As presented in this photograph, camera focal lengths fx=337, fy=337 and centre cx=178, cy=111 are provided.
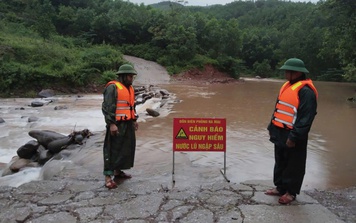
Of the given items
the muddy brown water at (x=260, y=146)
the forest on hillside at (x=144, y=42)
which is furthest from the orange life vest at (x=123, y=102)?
the forest on hillside at (x=144, y=42)

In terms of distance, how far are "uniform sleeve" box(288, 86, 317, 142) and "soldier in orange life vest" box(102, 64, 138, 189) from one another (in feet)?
7.47

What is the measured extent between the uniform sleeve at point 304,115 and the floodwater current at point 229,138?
1.77 metres

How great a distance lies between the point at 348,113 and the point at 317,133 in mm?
5509

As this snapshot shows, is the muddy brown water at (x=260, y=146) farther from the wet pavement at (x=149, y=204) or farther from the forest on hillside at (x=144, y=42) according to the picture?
the forest on hillside at (x=144, y=42)

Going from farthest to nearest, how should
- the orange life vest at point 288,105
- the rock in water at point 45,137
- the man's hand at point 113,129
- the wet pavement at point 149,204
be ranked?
the rock in water at point 45,137
the man's hand at point 113,129
the orange life vest at point 288,105
the wet pavement at point 149,204

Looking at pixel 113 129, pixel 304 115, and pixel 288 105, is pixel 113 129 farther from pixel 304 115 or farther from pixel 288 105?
pixel 304 115

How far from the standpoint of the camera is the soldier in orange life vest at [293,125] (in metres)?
4.03

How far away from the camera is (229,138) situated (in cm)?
909

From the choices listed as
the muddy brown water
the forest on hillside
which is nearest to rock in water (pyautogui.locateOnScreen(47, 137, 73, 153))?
the muddy brown water

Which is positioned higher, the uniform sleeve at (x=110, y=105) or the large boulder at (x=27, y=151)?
the uniform sleeve at (x=110, y=105)

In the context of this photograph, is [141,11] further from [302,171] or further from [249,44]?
[302,171]

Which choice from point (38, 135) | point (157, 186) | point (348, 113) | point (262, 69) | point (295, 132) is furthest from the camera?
point (262, 69)

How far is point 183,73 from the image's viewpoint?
33562mm

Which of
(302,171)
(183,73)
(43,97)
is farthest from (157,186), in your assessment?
(183,73)
